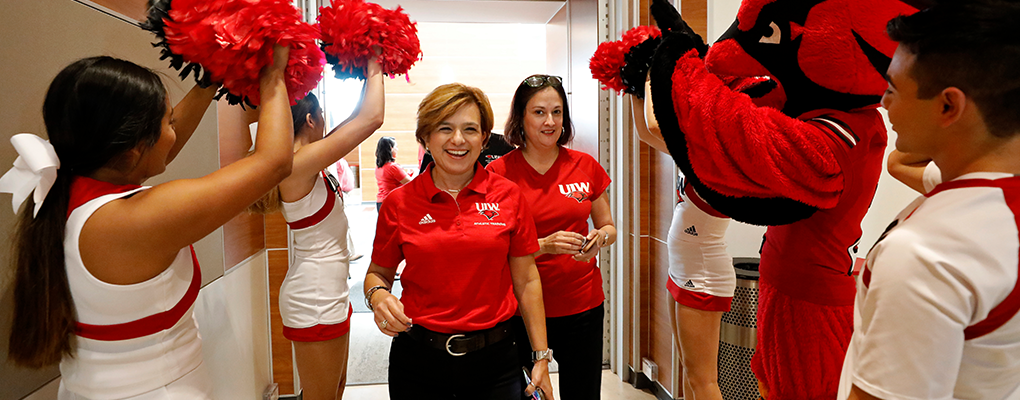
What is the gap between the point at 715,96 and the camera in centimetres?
105

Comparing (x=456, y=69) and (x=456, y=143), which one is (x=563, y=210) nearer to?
(x=456, y=143)

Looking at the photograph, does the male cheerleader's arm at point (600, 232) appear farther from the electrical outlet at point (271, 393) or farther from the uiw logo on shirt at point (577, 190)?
the electrical outlet at point (271, 393)

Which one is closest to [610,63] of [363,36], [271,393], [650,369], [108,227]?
[363,36]

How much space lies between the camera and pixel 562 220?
225 centimetres

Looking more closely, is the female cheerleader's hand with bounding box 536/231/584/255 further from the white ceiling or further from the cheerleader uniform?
the white ceiling

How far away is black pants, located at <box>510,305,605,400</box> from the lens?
2.23 m

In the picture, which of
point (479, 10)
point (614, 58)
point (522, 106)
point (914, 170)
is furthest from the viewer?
point (479, 10)

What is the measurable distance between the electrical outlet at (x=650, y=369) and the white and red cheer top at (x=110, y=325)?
9.33ft

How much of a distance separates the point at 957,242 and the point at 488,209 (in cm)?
135

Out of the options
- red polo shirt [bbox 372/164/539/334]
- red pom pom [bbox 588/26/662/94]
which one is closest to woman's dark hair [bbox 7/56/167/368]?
red polo shirt [bbox 372/164/539/334]

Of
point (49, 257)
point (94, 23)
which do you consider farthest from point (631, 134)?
point (49, 257)

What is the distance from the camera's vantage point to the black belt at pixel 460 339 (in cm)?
171

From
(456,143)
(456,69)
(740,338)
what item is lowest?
(740,338)

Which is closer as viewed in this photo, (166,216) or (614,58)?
(166,216)
